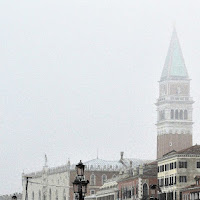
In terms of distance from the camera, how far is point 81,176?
145 feet

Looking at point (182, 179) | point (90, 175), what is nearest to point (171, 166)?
point (182, 179)

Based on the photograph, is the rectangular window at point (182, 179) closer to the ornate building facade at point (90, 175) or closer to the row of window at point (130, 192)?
the row of window at point (130, 192)

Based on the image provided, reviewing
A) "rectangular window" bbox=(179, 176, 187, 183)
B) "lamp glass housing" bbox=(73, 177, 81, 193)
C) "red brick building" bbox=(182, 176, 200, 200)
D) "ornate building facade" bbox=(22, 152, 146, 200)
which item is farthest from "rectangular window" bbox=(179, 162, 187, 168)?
"lamp glass housing" bbox=(73, 177, 81, 193)

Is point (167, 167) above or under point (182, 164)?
above

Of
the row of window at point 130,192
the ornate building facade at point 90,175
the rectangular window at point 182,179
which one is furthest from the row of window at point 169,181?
the ornate building facade at point 90,175

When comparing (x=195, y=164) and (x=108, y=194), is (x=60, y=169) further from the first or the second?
(x=195, y=164)

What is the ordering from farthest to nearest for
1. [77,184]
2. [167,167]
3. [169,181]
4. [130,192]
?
1. [130,192]
2. [167,167]
3. [169,181]
4. [77,184]

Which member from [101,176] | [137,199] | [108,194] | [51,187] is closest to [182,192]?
[137,199]

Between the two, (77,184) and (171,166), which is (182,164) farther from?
(77,184)

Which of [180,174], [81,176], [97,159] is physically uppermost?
[97,159]

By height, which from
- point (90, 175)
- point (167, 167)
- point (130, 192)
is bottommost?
point (130, 192)

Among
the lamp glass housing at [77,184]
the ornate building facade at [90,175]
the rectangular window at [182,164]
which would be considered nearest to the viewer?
the lamp glass housing at [77,184]

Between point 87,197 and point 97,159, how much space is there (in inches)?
1040

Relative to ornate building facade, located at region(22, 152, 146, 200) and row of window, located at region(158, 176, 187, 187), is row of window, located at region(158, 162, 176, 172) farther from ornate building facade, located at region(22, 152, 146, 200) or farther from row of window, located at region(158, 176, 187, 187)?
ornate building facade, located at region(22, 152, 146, 200)
